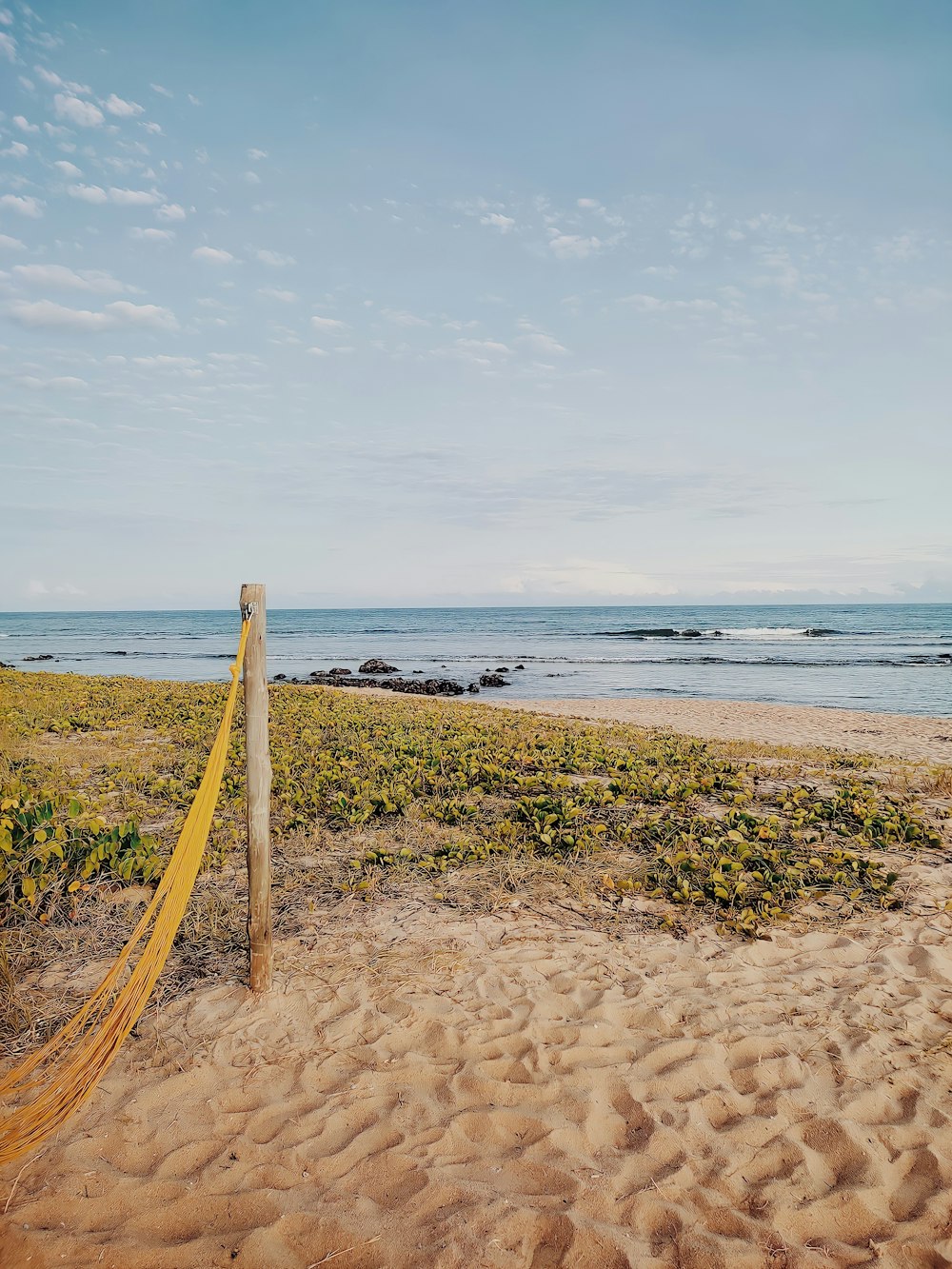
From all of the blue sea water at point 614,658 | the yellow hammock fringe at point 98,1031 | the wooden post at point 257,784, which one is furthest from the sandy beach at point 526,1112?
the blue sea water at point 614,658

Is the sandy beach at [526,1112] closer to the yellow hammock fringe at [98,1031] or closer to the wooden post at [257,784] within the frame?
the yellow hammock fringe at [98,1031]

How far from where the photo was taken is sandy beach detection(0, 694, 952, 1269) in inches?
111

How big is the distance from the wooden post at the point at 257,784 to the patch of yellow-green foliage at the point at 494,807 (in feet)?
4.81

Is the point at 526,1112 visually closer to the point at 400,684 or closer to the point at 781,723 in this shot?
the point at 781,723

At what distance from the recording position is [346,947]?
16.0 feet

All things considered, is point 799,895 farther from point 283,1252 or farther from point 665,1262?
A: point 283,1252

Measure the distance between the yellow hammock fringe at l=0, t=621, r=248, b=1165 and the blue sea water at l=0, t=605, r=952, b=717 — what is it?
74.8 feet

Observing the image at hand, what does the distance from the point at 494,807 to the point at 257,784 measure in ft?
12.6

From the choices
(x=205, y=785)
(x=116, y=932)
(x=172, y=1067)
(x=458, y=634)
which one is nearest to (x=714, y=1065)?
(x=172, y=1067)

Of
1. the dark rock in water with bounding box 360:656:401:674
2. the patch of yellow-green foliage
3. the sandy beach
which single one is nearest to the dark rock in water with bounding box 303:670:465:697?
the dark rock in water with bounding box 360:656:401:674

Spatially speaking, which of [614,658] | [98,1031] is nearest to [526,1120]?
[98,1031]

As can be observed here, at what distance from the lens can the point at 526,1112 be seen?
345 centimetres

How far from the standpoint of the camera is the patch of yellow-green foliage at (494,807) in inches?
222

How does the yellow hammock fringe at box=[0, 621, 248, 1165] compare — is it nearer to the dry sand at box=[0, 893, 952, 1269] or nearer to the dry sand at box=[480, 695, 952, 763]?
the dry sand at box=[0, 893, 952, 1269]
